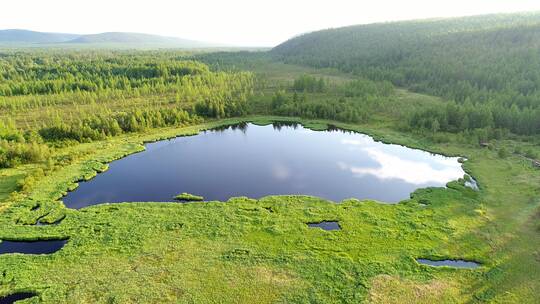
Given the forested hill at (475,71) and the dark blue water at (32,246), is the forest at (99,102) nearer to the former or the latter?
the dark blue water at (32,246)

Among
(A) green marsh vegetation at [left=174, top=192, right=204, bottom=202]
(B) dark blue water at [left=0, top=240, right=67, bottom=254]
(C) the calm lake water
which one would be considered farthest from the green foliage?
(B) dark blue water at [left=0, top=240, right=67, bottom=254]

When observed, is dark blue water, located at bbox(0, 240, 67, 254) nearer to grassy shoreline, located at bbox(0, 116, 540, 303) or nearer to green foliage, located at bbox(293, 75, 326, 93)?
grassy shoreline, located at bbox(0, 116, 540, 303)

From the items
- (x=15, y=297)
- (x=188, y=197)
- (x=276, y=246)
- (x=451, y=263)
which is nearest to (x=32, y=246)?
(x=15, y=297)

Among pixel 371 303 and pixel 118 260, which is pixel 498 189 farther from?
pixel 118 260

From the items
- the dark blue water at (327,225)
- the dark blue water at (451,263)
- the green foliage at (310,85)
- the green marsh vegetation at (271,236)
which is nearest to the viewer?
the green marsh vegetation at (271,236)

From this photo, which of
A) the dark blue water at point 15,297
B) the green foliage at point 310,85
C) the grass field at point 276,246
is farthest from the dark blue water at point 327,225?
the green foliage at point 310,85

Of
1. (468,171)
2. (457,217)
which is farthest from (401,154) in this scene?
(457,217)

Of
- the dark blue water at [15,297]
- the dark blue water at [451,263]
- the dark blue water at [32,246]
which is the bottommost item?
the dark blue water at [15,297]
